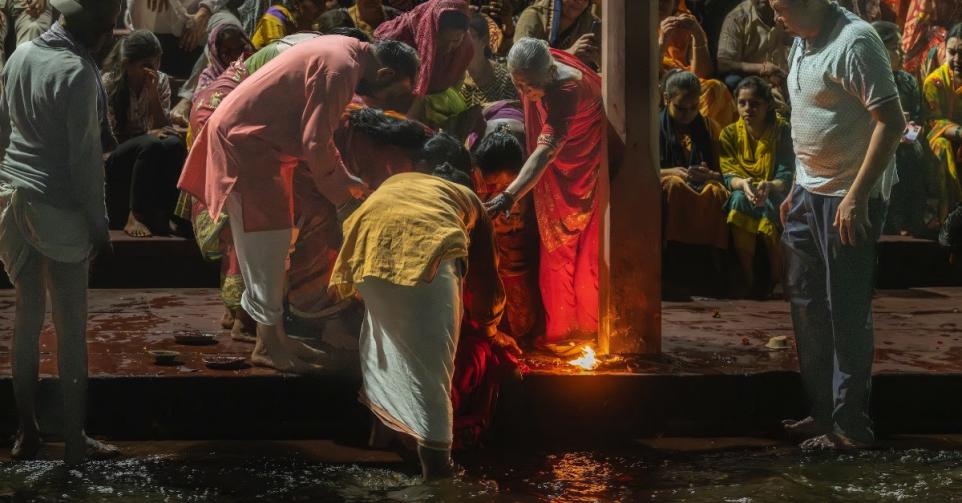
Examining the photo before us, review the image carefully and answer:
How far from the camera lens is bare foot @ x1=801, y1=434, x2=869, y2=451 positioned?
6.00 m

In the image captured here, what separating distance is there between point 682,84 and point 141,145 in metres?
3.30

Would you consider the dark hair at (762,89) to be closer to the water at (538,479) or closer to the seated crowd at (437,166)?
the seated crowd at (437,166)

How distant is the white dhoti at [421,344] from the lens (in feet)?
17.2

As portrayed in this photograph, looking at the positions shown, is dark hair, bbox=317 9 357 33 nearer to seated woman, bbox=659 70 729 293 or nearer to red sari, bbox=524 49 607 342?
red sari, bbox=524 49 607 342

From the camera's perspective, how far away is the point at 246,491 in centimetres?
533

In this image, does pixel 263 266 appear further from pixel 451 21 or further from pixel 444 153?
pixel 451 21

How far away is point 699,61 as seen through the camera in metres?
9.50

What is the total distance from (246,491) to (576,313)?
2360 millimetres

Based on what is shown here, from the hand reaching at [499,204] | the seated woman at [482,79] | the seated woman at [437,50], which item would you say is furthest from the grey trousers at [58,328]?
the seated woman at [482,79]

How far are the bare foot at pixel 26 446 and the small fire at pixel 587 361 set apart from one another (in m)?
2.33

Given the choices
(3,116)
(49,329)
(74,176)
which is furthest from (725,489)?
(49,329)

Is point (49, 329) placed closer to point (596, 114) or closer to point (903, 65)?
point (596, 114)

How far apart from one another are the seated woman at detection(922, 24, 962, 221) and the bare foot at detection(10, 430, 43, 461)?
6.04 m

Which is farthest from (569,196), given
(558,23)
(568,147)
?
(558,23)
